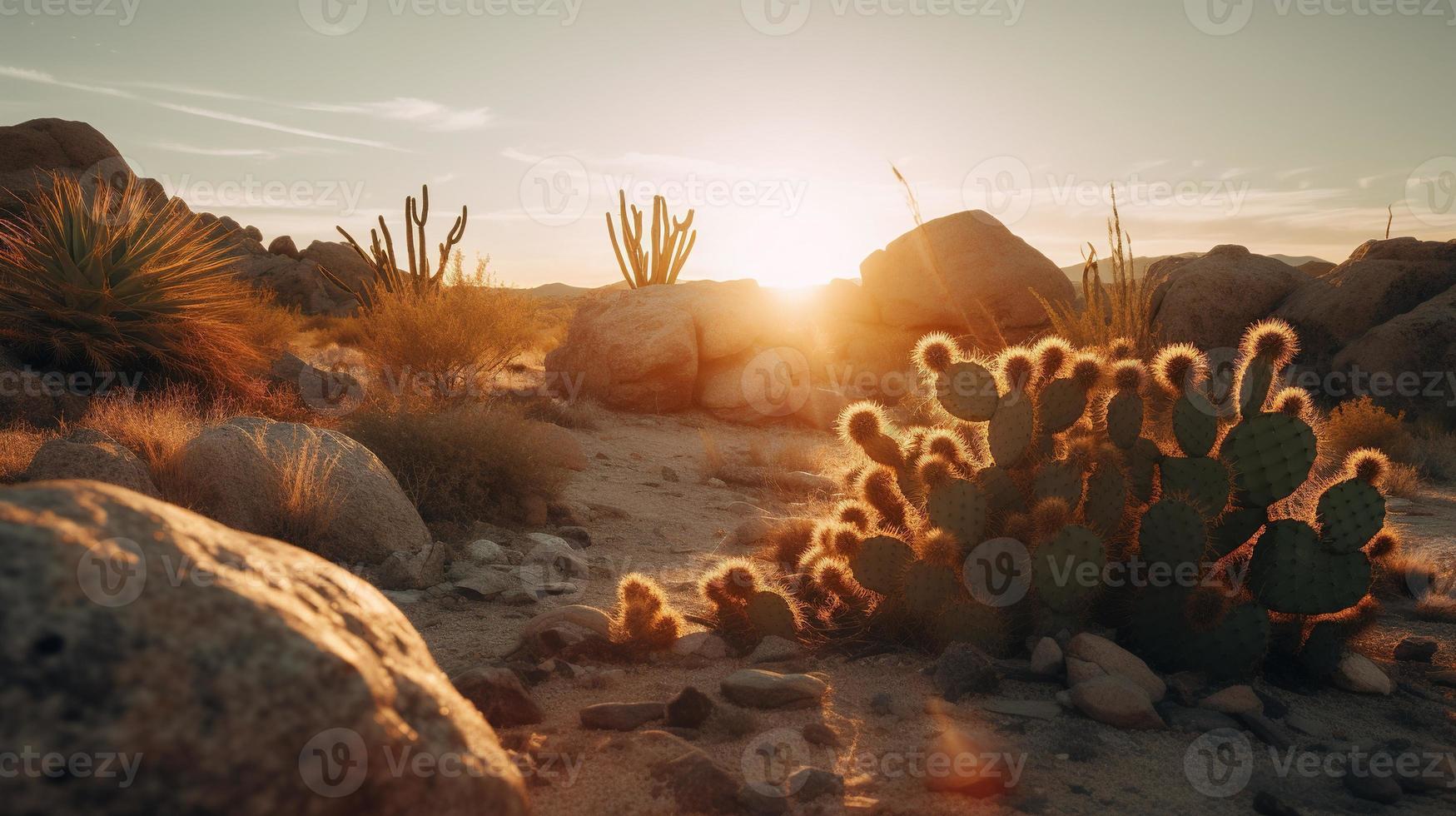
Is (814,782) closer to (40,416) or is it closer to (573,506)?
(573,506)

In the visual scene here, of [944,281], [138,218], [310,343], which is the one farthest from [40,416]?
[944,281]

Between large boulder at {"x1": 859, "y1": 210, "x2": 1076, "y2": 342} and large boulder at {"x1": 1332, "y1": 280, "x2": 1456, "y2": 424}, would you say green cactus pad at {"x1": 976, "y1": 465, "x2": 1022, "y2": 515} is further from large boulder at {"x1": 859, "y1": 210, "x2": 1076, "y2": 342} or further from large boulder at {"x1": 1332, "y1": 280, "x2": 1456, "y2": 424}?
large boulder at {"x1": 859, "y1": 210, "x2": 1076, "y2": 342}

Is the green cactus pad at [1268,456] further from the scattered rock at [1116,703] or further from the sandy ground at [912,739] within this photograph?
the scattered rock at [1116,703]

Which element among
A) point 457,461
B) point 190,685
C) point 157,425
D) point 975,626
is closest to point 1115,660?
point 975,626

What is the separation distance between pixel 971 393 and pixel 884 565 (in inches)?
43.8

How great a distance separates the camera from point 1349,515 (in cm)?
441

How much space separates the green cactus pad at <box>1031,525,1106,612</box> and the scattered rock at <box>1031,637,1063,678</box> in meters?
0.19

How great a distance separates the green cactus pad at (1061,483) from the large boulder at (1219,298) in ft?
39.6

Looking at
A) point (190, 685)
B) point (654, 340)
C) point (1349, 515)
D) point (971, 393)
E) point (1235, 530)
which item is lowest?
point (1235, 530)

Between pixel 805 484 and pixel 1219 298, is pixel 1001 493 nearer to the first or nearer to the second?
pixel 805 484

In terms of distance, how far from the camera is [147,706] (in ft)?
4.96

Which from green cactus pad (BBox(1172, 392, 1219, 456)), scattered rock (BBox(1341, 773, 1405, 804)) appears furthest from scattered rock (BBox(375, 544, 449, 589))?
scattered rock (BBox(1341, 773, 1405, 804))

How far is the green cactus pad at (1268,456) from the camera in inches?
175

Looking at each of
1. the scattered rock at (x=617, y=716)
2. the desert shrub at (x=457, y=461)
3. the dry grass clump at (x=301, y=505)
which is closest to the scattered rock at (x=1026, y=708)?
the scattered rock at (x=617, y=716)
